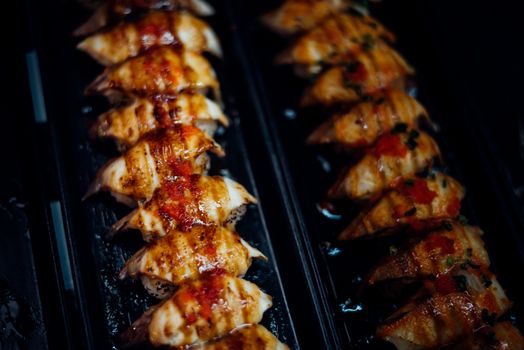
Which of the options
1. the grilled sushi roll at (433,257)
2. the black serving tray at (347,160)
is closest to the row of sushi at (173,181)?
the black serving tray at (347,160)

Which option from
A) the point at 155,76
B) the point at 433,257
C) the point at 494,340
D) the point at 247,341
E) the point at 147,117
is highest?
the point at 155,76

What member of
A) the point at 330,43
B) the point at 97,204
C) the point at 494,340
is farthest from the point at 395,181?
the point at 97,204

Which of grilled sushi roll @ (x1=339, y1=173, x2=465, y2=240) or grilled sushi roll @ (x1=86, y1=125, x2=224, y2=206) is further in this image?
grilled sushi roll @ (x1=339, y1=173, x2=465, y2=240)

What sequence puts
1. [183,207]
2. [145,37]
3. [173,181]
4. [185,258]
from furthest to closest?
1. [145,37]
2. [173,181]
3. [183,207]
4. [185,258]

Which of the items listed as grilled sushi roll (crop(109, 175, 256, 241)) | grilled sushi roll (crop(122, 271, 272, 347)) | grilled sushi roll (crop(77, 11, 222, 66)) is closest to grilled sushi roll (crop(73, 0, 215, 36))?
grilled sushi roll (crop(77, 11, 222, 66))

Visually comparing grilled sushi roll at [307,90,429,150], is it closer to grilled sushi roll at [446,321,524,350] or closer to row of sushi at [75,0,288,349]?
row of sushi at [75,0,288,349]

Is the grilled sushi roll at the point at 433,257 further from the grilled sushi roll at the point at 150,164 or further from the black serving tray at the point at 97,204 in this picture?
the grilled sushi roll at the point at 150,164

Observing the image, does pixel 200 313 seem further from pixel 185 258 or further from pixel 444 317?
pixel 444 317

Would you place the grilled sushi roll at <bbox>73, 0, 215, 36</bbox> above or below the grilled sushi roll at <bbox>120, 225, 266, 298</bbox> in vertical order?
above
